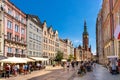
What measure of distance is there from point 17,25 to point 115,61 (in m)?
29.3

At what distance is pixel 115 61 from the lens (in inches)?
1051

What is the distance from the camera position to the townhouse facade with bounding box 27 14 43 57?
60.1 meters

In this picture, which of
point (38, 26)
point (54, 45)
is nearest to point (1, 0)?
point (38, 26)

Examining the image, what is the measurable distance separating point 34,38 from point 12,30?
19469 millimetres

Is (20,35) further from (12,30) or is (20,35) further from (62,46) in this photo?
(62,46)

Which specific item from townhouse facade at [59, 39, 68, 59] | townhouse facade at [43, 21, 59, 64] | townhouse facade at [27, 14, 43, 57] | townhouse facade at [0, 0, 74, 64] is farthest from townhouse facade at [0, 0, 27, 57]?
townhouse facade at [59, 39, 68, 59]

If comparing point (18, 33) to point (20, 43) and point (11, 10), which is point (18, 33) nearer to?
point (20, 43)

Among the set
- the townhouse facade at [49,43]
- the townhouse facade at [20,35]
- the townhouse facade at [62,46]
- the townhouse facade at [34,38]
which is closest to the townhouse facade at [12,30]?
the townhouse facade at [20,35]

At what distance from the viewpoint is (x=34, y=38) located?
66312mm

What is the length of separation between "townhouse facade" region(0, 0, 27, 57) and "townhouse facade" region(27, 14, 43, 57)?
3.39m

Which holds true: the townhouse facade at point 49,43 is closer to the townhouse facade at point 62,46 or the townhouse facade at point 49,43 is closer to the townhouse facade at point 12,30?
the townhouse facade at point 62,46

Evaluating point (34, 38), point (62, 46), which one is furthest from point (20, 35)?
point (62, 46)

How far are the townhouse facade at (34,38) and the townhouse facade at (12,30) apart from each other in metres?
3.39

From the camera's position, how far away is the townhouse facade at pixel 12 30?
41938 mm
